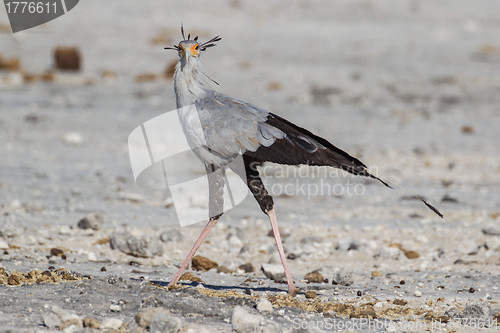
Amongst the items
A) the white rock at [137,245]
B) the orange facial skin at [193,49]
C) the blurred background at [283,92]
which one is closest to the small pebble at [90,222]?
the blurred background at [283,92]

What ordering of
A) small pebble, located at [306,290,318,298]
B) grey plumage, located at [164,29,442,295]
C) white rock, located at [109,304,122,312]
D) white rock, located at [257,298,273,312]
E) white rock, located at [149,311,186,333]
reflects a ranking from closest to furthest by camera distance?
white rock, located at [149,311,186,333] < white rock, located at [109,304,122,312] < white rock, located at [257,298,273,312] < grey plumage, located at [164,29,442,295] < small pebble, located at [306,290,318,298]

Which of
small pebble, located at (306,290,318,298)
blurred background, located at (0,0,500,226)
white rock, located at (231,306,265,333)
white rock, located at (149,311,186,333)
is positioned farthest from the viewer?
blurred background, located at (0,0,500,226)

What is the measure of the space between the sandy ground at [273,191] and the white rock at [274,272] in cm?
17

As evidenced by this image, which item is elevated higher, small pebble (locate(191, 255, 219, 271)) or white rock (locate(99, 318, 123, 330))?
white rock (locate(99, 318, 123, 330))

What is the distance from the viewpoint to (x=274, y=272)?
21.5 feet

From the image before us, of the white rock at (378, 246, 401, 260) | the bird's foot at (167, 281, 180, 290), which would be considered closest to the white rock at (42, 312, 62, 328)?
the bird's foot at (167, 281, 180, 290)

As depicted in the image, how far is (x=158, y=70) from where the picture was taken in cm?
1839

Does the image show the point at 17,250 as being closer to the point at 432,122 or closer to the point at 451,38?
the point at 432,122

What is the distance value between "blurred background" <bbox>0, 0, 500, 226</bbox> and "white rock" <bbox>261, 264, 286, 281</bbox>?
2.07m

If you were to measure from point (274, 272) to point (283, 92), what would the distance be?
34.7ft

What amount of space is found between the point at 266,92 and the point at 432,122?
353cm

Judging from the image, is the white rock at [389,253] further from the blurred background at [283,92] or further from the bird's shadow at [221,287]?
the bird's shadow at [221,287]

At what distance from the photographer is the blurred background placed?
374 inches

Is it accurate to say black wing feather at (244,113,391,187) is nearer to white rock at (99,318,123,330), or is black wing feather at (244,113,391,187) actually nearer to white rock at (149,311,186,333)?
white rock at (149,311,186,333)
